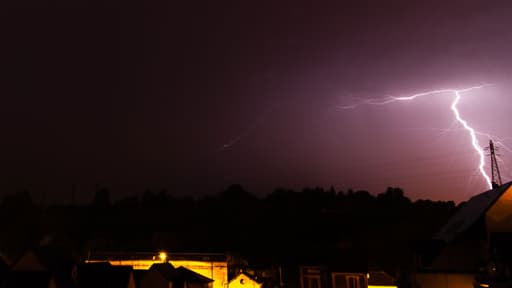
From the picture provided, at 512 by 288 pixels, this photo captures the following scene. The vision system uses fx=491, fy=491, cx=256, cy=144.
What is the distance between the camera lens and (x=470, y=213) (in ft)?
96.0

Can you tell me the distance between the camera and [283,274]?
40.0m

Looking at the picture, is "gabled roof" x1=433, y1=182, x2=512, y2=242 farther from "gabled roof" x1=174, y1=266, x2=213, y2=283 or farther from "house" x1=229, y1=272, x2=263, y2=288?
"gabled roof" x1=174, y1=266, x2=213, y2=283

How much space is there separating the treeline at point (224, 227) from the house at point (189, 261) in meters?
7.41

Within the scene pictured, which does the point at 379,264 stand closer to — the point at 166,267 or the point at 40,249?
the point at 166,267

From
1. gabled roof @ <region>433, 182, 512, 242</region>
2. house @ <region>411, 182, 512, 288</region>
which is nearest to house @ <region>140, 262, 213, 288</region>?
house @ <region>411, 182, 512, 288</region>

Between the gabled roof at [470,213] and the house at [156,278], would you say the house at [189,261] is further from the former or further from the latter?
the gabled roof at [470,213]

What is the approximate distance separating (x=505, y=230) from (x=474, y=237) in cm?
166

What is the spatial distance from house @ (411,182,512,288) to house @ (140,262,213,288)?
15908 millimetres

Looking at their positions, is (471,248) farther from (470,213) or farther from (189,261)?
(189,261)

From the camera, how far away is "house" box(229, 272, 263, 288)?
3900 centimetres

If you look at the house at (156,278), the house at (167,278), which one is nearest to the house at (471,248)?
the house at (167,278)

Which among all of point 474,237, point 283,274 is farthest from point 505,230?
point 283,274

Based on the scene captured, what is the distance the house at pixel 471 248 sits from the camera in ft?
85.6

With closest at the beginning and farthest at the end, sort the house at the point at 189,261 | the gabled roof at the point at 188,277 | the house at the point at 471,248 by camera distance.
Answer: the house at the point at 471,248 < the gabled roof at the point at 188,277 < the house at the point at 189,261
